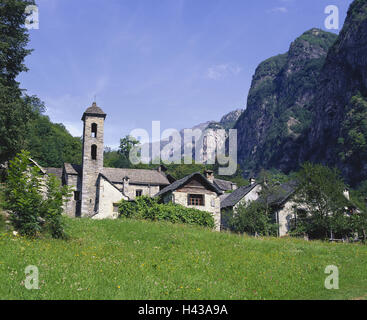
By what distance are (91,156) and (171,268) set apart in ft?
97.4

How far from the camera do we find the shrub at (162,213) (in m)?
29.6

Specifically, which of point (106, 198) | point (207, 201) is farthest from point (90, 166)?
point (207, 201)

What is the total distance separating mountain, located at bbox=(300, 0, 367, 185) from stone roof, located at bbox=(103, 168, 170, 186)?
61.6 m

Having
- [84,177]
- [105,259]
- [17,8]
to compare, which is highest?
[17,8]

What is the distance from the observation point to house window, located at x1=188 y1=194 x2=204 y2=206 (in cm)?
3562

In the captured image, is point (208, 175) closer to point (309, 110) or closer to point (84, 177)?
point (84, 177)

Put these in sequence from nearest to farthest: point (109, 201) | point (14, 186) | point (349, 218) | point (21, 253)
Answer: point (21, 253)
point (14, 186)
point (349, 218)
point (109, 201)

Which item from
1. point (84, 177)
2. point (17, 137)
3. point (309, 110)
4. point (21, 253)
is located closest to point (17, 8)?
point (17, 137)

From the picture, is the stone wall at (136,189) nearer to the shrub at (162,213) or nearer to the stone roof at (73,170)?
the stone roof at (73,170)

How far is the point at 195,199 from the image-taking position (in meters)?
35.9

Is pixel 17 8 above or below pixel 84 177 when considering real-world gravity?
above

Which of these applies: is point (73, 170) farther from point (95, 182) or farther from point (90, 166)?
point (95, 182)

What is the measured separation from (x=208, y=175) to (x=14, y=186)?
98.9ft
